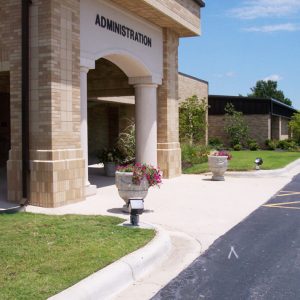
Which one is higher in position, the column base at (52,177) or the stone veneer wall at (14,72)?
the stone veneer wall at (14,72)

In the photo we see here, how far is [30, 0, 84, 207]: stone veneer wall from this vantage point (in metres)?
10.3

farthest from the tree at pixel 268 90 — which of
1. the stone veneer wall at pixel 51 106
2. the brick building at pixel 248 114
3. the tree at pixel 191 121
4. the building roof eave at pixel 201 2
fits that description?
the stone veneer wall at pixel 51 106

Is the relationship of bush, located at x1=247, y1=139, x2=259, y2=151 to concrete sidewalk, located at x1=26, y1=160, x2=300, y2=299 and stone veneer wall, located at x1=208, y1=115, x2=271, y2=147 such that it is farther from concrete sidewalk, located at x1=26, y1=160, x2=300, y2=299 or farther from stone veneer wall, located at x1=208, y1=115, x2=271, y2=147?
concrete sidewalk, located at x1=26, y1=160, x2=300, y2=299

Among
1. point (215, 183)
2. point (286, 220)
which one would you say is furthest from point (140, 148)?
point (286, 220)

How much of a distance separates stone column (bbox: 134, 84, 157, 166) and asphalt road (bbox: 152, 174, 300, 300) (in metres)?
7.42

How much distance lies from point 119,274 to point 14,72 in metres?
6.74

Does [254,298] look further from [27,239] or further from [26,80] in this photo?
[26,80]

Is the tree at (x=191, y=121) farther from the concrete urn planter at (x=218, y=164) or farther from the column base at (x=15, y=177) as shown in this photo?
the column base at (x=15, y=177)

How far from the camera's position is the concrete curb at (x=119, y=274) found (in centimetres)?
484

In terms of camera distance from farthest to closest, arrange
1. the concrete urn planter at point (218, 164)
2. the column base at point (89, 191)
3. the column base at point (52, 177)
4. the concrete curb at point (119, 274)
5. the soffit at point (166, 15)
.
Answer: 1. the concrete urn planter at point (218, 164)
2. the soffit at point (166, 15)
3. the column base at point (89, 191)
4. the column base at point (52, 177)
5. the concrete curb at point (119, 274)

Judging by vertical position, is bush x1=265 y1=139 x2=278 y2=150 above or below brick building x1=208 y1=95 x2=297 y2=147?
below

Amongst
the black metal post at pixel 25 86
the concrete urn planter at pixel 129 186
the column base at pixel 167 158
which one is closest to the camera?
Result: the concrete urn planter at pixel 129 186

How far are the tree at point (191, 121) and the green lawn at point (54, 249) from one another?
20348mm

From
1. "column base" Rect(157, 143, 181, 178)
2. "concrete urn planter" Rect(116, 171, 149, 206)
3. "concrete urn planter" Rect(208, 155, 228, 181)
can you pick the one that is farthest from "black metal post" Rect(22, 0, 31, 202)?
"concrete urn planter" Rect(208, 155, 228, 181)
